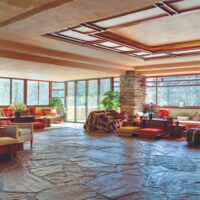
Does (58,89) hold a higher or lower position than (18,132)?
higher

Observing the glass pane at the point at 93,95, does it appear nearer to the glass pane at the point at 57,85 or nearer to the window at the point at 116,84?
the window at the point at 116,84

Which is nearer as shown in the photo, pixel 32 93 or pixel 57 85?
pixel 32 93

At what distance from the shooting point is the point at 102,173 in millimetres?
4535

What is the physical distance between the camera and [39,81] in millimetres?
15000

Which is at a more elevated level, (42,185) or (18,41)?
(18,41)

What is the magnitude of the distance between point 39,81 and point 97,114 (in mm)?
5604

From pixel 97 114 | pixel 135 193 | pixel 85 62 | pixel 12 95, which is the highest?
pixel 85 62

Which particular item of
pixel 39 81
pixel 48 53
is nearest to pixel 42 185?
pixel 48 53

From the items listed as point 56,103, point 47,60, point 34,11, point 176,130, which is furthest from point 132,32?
point 56,103

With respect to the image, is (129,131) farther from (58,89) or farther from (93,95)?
(58,89)

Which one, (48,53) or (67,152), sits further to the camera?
(48,53)

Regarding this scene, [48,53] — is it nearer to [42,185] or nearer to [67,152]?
[67,152]

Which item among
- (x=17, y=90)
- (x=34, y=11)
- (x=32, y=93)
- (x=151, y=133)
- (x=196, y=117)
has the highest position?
(x=34, y=11)

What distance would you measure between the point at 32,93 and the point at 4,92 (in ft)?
5.55
